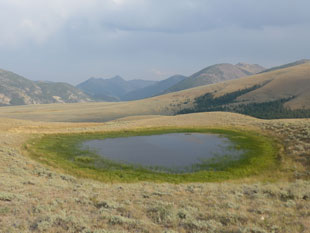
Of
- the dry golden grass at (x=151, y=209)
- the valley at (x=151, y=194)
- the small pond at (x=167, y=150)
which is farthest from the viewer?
the small pond at (x=167, y=150)

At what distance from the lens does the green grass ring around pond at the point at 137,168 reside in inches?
921

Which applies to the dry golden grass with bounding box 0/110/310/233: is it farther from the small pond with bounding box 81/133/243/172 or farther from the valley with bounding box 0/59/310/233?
the small pond with bounding box 81/133/243/172

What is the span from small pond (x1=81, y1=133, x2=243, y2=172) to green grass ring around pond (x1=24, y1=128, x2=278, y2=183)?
1759 millimetres

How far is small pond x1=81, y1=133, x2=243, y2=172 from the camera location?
94.2 feet

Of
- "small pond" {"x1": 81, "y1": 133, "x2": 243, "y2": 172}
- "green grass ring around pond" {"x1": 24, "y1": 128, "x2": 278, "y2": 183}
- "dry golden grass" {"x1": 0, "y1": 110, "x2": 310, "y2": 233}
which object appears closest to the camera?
"dry golden grass" {"x1": 0, "y1": 110, "x2": 310, "y2": 233}

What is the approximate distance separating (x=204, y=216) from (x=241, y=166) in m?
17.5

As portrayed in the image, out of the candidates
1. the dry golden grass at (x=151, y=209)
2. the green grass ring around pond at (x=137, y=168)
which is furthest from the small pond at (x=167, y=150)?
the dry golden grass at (x=151, y=209)

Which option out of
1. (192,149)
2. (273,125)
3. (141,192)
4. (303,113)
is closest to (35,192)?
(141,192)

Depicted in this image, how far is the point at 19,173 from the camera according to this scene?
21.8 meters

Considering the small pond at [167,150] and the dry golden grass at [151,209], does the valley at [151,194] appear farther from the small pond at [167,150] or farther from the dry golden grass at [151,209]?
the small pond at [167,150]

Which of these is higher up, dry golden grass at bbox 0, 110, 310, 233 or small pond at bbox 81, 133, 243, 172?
dry golden grass at bbox 0, 110, 310, 233

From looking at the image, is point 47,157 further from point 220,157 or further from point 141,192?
point 220,157

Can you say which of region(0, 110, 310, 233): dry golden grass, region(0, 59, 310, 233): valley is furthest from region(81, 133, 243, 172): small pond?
region(0, 110, 310, 233): dry golden grass

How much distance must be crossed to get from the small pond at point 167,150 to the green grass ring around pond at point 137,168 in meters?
1.76
